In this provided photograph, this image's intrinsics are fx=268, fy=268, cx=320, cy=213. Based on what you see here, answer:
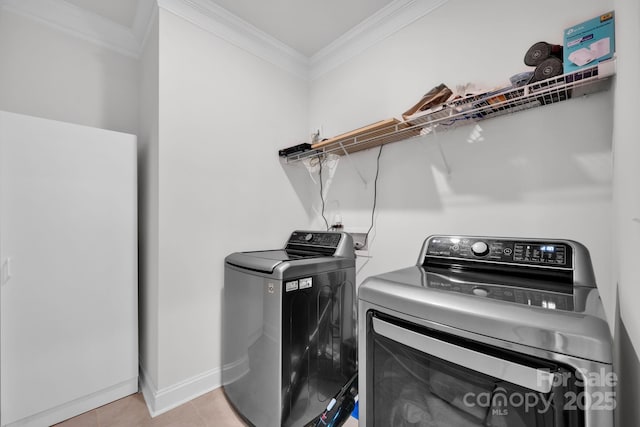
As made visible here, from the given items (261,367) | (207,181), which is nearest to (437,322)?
(261,367)

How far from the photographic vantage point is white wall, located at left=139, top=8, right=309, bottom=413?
1665mm

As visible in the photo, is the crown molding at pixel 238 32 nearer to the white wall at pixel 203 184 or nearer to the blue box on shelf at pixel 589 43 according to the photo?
the white wall at pixel 203 184

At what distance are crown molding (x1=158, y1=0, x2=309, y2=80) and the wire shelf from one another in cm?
97

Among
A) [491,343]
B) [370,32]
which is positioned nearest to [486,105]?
[491,343]

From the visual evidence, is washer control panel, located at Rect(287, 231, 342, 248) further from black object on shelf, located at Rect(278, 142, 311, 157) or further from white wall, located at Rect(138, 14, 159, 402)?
white wall, located at Rect(138, 14, 159, 402)

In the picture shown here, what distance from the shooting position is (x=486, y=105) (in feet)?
4.21

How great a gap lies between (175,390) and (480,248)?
191 centimetres

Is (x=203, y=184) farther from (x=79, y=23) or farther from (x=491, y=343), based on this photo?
(x=491, y=343)

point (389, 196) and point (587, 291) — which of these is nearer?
point (587, 291)

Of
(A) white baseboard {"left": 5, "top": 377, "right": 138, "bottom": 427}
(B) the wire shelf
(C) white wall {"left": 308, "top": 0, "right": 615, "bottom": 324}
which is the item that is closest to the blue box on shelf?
(B) the wire shelf

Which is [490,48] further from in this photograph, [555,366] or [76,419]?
[76,419]

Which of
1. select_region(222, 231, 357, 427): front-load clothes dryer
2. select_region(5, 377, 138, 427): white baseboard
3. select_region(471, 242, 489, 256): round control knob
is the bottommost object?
select_region(5, 377, 138, 427): white baseboard

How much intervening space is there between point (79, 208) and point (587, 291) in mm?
2403

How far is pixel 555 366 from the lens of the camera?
1.96 ft
